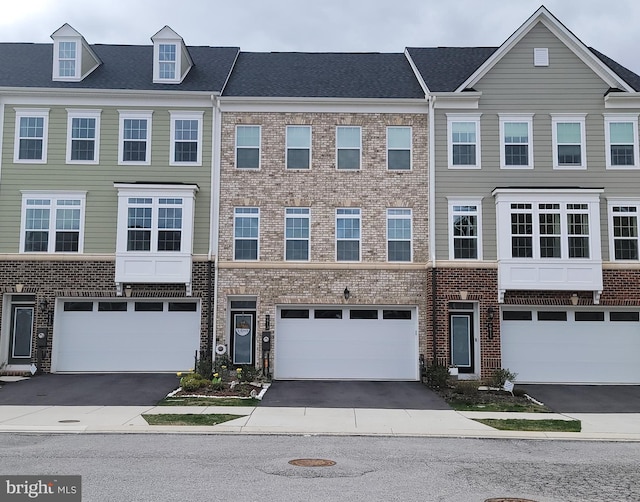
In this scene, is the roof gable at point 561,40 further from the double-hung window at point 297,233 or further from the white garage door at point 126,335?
the white garage door at point 126,335

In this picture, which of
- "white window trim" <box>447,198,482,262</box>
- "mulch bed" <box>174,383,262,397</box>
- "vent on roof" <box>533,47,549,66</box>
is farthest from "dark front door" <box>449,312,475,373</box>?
"vent on roof" <box>533,47,549,66</box>

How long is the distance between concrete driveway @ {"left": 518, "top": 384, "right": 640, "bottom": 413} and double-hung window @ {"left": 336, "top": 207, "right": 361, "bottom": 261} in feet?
22.8

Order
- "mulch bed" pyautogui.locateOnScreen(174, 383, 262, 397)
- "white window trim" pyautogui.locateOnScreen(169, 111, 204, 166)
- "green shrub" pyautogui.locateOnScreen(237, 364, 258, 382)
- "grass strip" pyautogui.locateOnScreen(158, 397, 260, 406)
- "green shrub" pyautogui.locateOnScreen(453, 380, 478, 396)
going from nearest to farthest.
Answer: "grass strip" pyautogui.locateOnScreen(158, 397, 260, 406), "green shrub" pyautogui.locateOnScreen(453, 380, 478, 396), "mulch bed" pyautogui.locateOnScreen(174, 383, 262, 397), "green shrub" pyautogui.locateOnScreen(237, 364, 258, 382), "white window trim" pyautogui.locateOnScreen(169, 111, 204, 166)

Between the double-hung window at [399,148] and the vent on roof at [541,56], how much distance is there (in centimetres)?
482

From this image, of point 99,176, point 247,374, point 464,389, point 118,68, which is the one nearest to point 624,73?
point 464,389

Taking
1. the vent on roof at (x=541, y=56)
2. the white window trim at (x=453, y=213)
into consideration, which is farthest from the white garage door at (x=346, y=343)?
the vent on roof at (x=541, y=56)

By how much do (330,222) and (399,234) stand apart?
2.39 meters

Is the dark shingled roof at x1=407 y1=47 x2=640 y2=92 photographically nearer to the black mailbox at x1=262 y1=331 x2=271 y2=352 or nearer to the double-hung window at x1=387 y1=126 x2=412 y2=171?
the double-hung window at x1=387 y1=126 x2=412 y2=171

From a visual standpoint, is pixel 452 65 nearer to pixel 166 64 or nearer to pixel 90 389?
pixel 166 64

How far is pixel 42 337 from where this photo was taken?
2109 cm

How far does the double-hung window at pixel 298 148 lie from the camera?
22.4 m

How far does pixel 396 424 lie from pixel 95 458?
6.64 metres

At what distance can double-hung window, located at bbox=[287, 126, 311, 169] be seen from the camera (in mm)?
22406

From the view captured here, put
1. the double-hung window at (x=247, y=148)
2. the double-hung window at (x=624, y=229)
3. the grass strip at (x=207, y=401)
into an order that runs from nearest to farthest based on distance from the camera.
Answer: the grass strip at (x=207, y=401) < the double-hung window at (x=624, y=229) < the double-hung window at (x=247, y=148)
